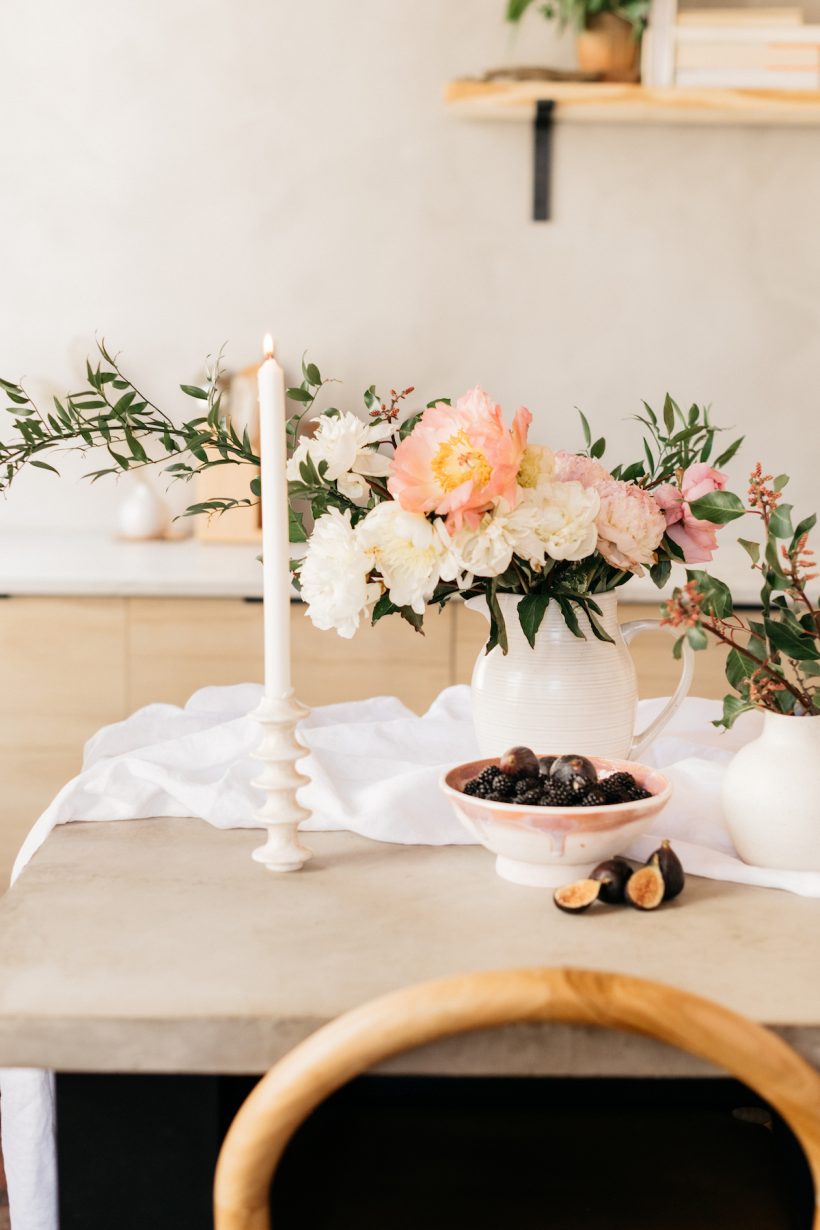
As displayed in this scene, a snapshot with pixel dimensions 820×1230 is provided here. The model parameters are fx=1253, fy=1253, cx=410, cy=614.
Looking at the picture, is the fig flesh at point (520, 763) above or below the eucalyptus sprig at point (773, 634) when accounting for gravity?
below

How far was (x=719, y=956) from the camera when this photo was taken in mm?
817

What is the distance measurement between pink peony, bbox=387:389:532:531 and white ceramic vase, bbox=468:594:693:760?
5.6 inches

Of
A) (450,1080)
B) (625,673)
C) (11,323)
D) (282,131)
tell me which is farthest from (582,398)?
(450,1080)

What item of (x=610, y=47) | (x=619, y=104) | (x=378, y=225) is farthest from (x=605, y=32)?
(x=378, y=225)

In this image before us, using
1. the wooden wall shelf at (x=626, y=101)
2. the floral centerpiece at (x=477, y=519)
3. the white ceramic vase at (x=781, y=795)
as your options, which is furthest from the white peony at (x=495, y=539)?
the wooden wall shelf at (x=626, y=101)

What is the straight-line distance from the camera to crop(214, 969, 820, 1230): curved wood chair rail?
568 millimetres

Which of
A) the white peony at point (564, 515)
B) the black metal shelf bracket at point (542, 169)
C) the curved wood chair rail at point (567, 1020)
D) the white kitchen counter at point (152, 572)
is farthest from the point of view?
the black metal shelf bracket at point (542, 169)

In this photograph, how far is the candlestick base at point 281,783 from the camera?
968mm

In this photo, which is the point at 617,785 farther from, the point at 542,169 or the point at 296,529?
the point at 542,169

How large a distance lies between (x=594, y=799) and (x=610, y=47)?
2.35 meters

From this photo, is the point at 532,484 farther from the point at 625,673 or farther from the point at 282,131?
the point at 282,131

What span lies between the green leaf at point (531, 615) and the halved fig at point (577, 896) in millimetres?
229

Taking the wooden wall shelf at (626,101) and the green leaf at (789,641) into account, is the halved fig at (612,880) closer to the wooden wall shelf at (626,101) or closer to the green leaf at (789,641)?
the green leaf at (789,641)

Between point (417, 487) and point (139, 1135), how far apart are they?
50cm
